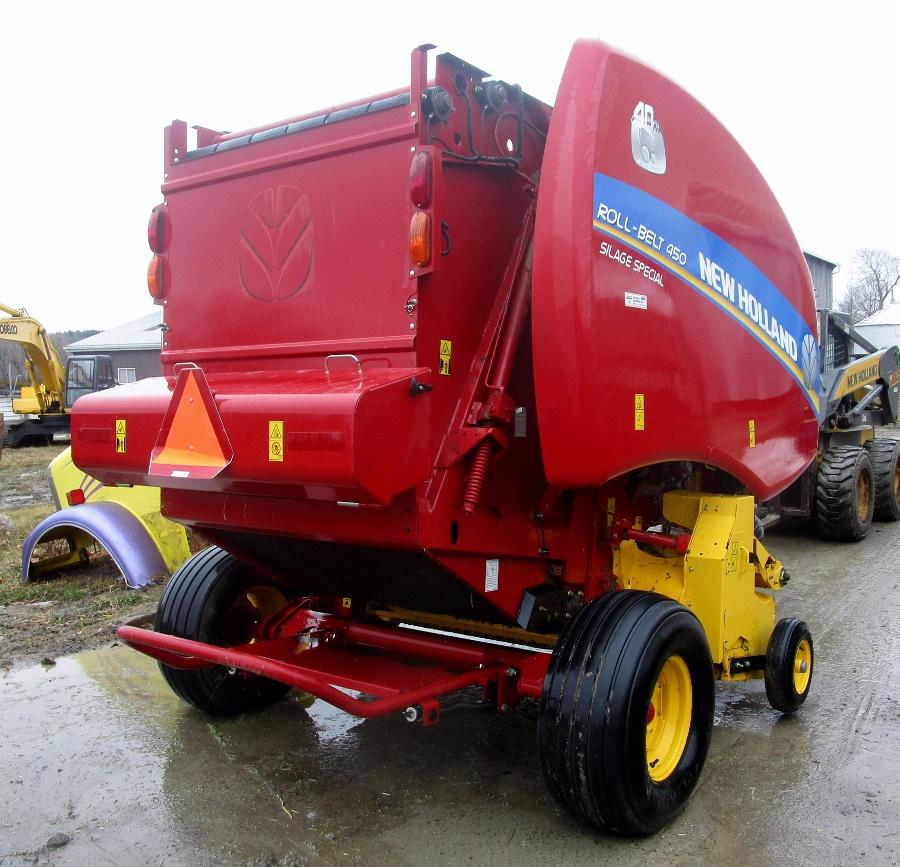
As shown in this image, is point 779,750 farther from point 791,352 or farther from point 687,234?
point 687,234

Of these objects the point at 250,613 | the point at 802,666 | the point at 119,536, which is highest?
the point at 119,536

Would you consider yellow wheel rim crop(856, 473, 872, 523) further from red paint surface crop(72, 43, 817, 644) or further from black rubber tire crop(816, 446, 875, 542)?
red paint surface crop(72, 43, 817, 644)

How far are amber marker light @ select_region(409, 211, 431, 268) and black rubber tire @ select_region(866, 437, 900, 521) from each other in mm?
7751

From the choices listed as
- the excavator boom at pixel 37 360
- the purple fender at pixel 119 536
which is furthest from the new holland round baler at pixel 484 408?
the excavator boom at pixel 37 360

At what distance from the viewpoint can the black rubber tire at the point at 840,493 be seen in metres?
8.51

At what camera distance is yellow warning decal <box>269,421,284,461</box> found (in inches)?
117

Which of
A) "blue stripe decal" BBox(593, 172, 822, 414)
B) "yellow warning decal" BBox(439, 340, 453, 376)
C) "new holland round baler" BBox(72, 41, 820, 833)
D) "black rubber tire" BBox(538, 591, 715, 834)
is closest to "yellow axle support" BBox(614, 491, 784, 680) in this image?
"new holland round baler" BBox(72, 41, 820, 833)

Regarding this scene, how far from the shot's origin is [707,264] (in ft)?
12.3

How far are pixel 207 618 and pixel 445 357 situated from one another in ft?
6.34

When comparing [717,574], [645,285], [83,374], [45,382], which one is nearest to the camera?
[645,285]

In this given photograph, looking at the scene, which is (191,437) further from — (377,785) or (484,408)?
(377,785)

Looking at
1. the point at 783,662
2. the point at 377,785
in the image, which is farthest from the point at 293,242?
the point at 783,662

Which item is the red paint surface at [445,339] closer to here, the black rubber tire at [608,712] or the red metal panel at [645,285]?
the red metal panel at [645,285]

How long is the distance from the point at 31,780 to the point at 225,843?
109cm
